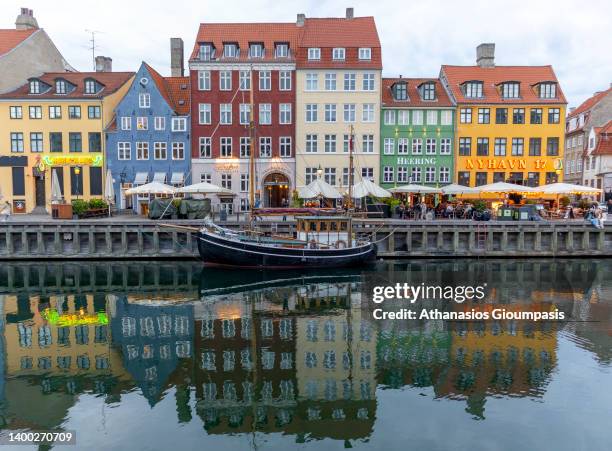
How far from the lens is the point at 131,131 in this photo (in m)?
45.9

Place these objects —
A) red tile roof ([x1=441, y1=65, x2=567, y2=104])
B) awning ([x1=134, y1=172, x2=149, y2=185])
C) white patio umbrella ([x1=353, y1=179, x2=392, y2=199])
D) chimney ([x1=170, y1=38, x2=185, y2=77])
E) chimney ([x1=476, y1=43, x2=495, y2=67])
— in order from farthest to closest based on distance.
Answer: chimney ([x1=170, y1=38, x2=185, y2=77]), chimney ([x1=476, y1=43, x2=495, y2=67]), red tile roof ([x1=441, y1=65, x2=567, y2=104]), awning ([x1=134, y1=172, x2=149, y2=185]), white patio umbrella ([x1=353, y1=179, x2=392, y2=199])

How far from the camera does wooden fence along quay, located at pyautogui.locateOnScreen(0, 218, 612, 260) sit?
31953 mm

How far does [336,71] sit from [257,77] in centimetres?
703

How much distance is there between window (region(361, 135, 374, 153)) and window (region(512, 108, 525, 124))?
42.4 ft

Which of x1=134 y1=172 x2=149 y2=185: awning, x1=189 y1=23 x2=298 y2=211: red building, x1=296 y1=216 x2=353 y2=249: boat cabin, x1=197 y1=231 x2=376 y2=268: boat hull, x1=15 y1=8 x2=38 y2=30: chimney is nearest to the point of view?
x1=197 y1=231 x2=376 y2=268: boat hull

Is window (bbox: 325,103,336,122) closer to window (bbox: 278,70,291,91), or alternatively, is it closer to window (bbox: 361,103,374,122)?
window (bbox: 361,103,374,122)

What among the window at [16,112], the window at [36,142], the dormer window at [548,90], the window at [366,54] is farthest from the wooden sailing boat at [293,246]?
the window at [16,112]

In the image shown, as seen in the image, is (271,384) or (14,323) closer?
(271,384)

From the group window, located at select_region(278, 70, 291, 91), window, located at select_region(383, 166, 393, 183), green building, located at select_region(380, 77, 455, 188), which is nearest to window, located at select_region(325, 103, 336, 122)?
window, located at select_region(278, 70, 291, 91)

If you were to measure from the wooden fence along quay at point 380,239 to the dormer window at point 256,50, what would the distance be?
779 inches

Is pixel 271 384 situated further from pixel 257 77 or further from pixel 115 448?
pixel 257 77

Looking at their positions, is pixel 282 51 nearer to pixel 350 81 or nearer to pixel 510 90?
pixel 350 81

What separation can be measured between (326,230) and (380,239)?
464 cm

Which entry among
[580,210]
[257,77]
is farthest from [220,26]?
[580,210]
